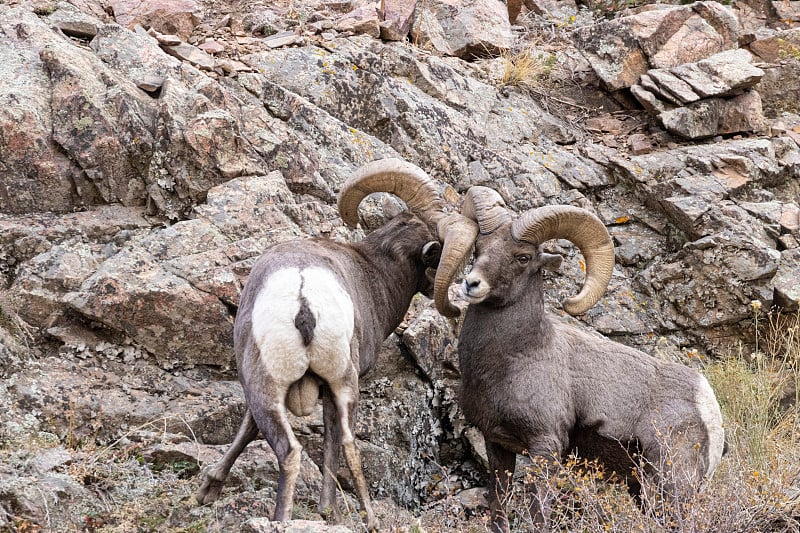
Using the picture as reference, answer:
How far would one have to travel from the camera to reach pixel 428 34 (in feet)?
38.2

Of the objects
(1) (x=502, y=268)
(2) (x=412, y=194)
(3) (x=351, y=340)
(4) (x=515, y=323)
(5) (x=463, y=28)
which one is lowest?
(4) (x=515, y=323)

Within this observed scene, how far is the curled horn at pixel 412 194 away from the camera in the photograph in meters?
7.25

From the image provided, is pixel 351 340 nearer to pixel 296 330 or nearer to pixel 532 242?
pixel 296 330

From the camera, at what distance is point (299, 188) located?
877 centimetres

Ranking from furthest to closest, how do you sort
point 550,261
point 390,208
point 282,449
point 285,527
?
1. point 390,208
2. point 550,261
3. point 282,449
4. point 285,527

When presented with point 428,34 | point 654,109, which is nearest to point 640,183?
point 654,109

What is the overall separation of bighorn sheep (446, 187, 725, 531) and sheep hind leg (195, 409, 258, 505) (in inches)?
68.1

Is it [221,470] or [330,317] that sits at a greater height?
[330,317]

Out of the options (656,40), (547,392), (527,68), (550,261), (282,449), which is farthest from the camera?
(656,40)

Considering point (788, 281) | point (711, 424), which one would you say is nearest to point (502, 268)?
point (711, 424)

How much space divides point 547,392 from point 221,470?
246 cm

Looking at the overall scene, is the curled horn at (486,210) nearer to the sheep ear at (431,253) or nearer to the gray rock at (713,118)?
the sheep ear at (431,253)

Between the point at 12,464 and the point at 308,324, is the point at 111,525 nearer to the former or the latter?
the point at 12,464

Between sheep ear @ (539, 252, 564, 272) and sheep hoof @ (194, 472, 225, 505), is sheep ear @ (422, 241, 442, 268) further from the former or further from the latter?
sheep hoof @ (194, 472, 225, 505)
